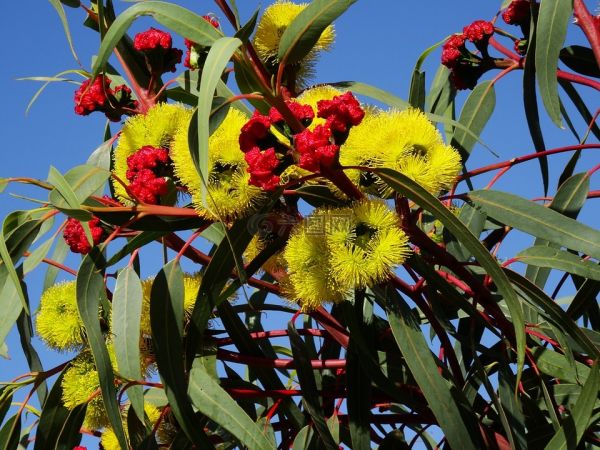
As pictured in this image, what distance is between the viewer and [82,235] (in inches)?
64.1

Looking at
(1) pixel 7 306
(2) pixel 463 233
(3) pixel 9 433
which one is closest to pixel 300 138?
(2) pixel 463 233

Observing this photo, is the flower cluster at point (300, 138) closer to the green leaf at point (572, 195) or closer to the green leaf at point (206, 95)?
the green leaf at point (206, 95)

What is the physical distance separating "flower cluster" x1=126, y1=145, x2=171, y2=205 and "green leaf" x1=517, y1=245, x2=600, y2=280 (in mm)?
656

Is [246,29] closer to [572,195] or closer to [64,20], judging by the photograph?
[64,20]

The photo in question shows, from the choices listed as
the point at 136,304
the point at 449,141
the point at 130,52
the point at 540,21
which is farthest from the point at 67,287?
the point at 540,21

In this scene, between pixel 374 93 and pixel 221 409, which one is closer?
pixel 221 409

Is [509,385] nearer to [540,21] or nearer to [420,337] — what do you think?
[420,337]

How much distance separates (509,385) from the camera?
1.75m

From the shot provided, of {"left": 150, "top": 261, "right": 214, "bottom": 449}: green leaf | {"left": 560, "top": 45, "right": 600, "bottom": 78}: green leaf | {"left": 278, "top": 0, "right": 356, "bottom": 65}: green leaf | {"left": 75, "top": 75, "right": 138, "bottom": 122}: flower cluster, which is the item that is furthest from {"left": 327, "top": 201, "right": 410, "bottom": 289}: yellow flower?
{"left": 560, "top": 45, "right": 600, "bottom": 78}: green leaf

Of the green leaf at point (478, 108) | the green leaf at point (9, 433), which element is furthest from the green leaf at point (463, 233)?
the green leaf at point (9, 433)

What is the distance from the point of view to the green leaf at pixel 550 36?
5.45 ft

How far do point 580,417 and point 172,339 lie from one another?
0.67 meters

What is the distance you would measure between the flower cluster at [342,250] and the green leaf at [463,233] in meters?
0.06

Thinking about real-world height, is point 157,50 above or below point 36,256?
above
